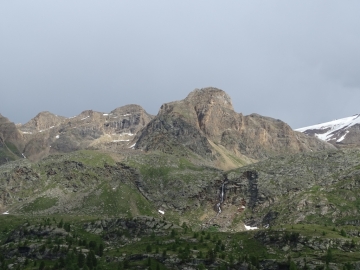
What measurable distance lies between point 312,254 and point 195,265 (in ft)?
124

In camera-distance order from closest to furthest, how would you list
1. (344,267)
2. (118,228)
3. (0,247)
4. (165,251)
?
(344,267) → (165,251) → (0,247) → (118,228)

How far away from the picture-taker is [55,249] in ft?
544

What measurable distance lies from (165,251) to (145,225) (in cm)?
4673

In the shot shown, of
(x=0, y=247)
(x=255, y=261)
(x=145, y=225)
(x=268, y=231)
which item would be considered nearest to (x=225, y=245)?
(x=268, y=231)

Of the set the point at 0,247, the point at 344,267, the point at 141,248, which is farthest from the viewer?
the point at 0,247

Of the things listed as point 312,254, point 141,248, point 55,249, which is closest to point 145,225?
point 141,248

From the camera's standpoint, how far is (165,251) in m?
152

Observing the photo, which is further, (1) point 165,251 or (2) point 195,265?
(1) point 165,251

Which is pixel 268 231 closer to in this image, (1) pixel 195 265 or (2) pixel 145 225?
(1) pixel 195 265

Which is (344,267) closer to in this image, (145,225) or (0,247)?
(145,225)

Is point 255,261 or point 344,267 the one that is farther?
point 255,261

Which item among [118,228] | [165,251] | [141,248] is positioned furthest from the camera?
[118,228]

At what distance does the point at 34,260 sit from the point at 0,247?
3006cm

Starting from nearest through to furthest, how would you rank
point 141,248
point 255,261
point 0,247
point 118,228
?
point 255,261 < point 141,248 < point 0,247 < point 118,228
